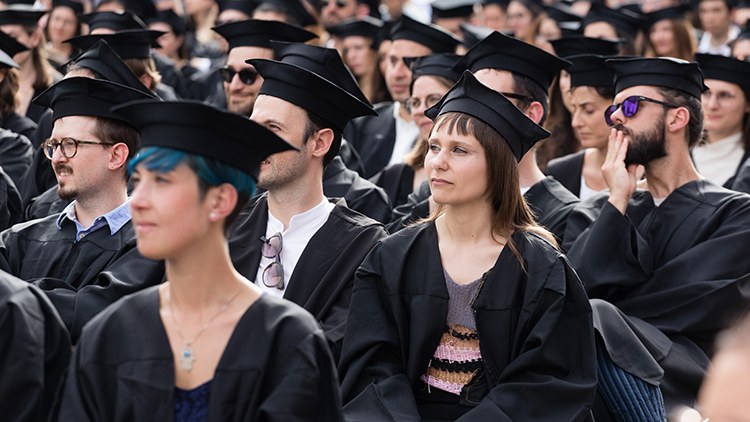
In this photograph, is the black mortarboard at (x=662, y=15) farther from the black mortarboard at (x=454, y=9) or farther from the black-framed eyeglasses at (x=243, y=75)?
the black-framed eyeglasses at (x=243, y=75)

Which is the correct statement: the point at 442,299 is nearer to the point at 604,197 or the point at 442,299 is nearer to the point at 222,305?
the point at 222,305

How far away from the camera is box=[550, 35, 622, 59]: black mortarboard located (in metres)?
8.38

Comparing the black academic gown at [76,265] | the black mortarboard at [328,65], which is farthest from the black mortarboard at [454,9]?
the black academic gown at [76,265]

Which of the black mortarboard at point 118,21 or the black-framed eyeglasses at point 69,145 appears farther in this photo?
the black mortarboard at point 118,21

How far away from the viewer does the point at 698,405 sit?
5457 millimetres

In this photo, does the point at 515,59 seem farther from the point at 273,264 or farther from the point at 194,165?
the point at 194,165

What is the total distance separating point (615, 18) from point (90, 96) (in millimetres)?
5671

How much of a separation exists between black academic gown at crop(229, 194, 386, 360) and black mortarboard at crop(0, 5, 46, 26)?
14.7 feet

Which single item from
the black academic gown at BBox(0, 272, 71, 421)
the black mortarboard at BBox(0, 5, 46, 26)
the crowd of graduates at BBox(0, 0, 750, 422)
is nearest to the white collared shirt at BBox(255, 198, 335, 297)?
the crowd of graduates at BBox(0, 0, 750, 422)

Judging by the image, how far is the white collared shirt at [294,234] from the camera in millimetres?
5359

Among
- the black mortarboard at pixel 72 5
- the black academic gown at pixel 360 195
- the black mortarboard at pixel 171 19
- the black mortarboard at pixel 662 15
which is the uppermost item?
the black mortarboard at pixel 662 15

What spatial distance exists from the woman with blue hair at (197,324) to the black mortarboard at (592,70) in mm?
3984

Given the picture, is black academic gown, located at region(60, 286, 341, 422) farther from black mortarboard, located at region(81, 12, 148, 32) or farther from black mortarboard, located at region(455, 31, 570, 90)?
black mortarboard, located at region(81, 12, 148, 32)

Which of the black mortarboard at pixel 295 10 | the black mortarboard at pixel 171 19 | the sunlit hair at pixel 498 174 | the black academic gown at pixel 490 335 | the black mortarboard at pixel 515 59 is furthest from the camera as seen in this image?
the black mortarboard at pixel 171 19
